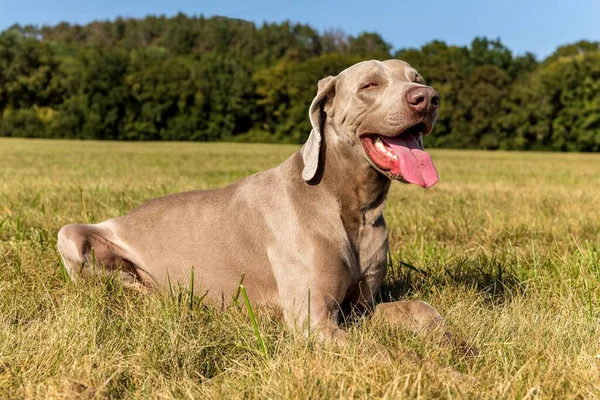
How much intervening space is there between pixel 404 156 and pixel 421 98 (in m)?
A: 0.30

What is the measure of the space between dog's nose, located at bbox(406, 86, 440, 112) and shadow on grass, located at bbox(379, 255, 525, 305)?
1.15 m

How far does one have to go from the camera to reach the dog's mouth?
296 centimetres

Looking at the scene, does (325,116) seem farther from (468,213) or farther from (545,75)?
(545,75)

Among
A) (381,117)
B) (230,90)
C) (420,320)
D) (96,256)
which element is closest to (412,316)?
(420,320)

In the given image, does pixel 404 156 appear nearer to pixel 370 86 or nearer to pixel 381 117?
pixel 381 117

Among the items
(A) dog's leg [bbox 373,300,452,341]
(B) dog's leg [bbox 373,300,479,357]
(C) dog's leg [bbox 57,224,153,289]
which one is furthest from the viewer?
(C) dog's leg [bbox 57,224,153,289]

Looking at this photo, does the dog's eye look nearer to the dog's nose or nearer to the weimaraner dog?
the weimaraner dog

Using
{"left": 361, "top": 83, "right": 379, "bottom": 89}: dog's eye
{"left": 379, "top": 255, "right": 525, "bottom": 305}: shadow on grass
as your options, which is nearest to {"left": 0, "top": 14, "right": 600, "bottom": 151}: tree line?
{"left": 379, "top": 255, "right": 525, "bottom": 305}: shadow on grass

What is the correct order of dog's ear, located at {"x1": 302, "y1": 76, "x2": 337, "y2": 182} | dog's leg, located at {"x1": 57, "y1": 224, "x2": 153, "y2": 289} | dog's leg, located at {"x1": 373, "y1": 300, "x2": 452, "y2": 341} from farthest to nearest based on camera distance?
dog's leg, located at {"x1": 57, "y1": 224, "x2": 153, "y2": 289} → dog's ear, located at {"x1": 302, "y1": 76, "x2": 337, "y2": 182} → dog's leg, located at {"x1": 373, "y1": 300, "x2": 452, "y2": 341}

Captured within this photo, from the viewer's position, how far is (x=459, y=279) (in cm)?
407

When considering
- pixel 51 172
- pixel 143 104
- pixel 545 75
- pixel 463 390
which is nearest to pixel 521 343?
pixel 463 390

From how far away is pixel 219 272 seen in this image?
347 centimetres

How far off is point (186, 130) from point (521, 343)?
5895 centimetres

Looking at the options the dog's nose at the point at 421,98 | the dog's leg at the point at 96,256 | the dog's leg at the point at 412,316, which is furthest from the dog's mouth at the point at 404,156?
the dog's leg at the point at 96,256
